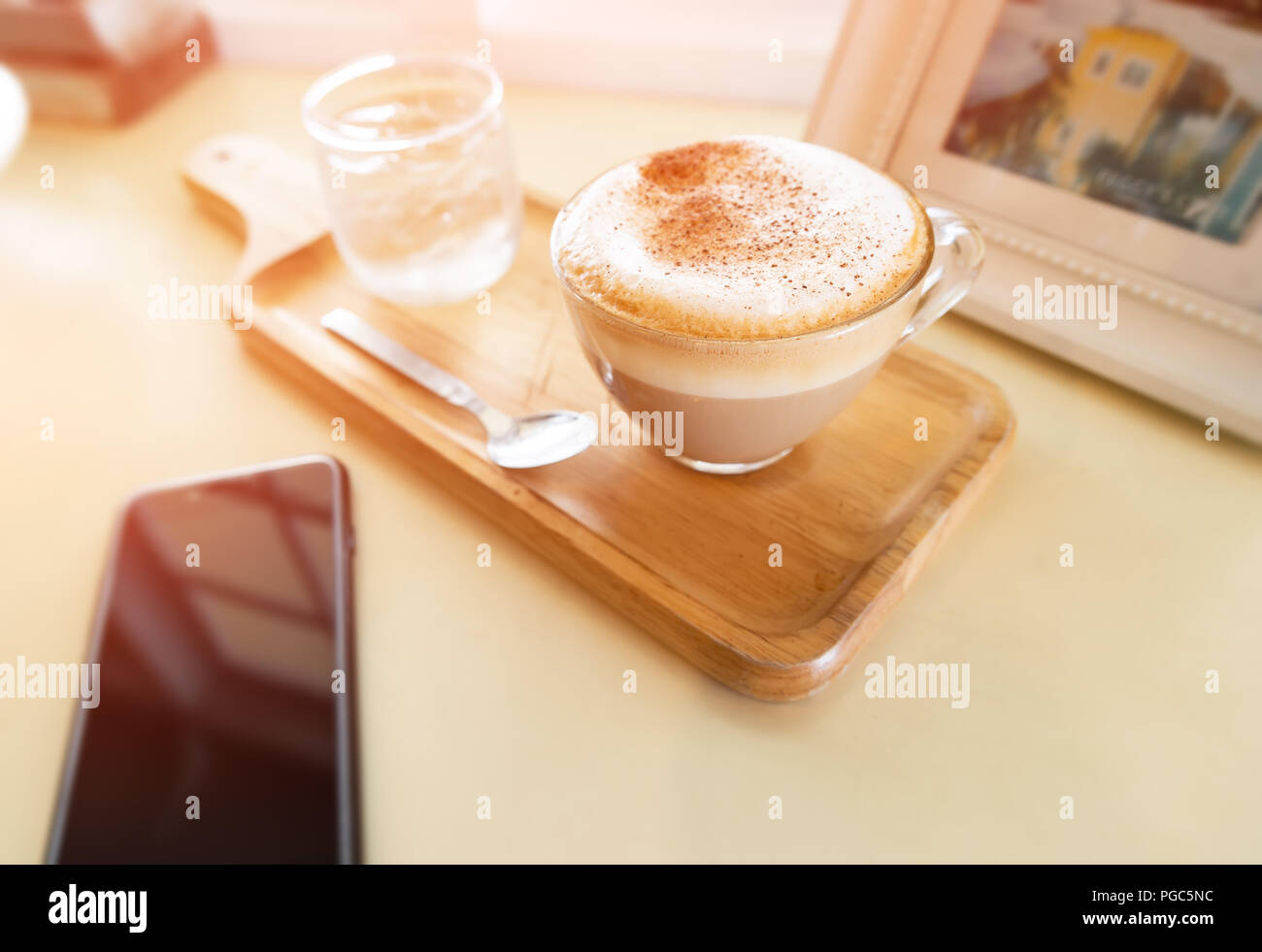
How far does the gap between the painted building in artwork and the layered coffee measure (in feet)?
0.84

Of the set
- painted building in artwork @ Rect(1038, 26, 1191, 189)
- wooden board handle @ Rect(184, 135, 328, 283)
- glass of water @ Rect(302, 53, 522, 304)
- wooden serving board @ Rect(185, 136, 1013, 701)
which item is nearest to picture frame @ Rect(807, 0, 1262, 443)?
painted building in artwork @ Rect(1038, 26, 1191, 189)

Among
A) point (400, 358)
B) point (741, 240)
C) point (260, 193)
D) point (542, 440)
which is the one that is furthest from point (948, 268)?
point (260, 193)

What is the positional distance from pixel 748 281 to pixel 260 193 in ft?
2.37

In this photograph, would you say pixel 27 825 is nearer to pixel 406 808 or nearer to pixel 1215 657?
pixel 406 808

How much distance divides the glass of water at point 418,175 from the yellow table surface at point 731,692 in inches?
6.8

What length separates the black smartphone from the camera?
49 cm

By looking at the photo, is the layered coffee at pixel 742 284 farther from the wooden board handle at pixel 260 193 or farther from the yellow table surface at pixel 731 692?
the wooden board handle at pixel 260 193

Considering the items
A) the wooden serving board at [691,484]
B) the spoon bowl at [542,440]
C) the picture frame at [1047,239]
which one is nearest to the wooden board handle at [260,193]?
the wooden serving board at [691,484]

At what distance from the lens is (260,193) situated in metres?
0.95

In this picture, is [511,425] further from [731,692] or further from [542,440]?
[731,692]

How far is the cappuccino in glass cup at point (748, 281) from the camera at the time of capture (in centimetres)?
50

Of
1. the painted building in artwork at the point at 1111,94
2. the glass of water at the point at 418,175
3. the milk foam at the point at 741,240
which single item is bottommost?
the glass of water at the point at 418,175

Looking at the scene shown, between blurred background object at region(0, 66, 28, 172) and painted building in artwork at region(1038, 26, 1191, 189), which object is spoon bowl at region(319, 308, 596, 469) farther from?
blurred background object at region(0, 66, 28, 172)
